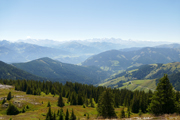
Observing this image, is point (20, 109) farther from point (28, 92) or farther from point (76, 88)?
point (76, 88)

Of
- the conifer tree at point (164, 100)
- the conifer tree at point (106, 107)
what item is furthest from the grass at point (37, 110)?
the conifer tree at point (164, 100)

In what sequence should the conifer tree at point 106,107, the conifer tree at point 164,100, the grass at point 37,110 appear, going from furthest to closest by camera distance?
the grass at point 37,110, the conifer tree at point 106,107, the conifer tree at point 164,100

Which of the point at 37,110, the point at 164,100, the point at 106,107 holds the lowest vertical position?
the point at 37,110

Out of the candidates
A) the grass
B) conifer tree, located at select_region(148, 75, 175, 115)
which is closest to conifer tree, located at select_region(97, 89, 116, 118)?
the grass

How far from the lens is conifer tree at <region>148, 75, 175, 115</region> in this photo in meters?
36.8

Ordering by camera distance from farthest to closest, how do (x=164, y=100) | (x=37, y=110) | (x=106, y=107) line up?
(x=37, y=110)
(x=106, y=107)
(x=164, y=100)

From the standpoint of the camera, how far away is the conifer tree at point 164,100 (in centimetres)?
3681

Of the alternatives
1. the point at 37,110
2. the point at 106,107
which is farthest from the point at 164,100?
the point at 37,110

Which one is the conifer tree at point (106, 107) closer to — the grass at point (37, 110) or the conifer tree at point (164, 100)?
the grass at point (37, 110)

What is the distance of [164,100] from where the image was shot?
3712cm

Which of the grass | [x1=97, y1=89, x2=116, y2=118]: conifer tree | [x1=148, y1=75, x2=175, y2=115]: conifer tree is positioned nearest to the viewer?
[x1=148, y1=75, x2=175, y2=115]: conifer tree

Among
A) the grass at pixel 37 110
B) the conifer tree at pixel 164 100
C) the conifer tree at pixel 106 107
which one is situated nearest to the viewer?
the conifer tree at pixel 164 100

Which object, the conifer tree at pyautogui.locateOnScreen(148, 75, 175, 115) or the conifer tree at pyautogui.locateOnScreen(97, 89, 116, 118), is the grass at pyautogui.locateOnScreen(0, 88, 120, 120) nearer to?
the conifer tree at pyautogui.locateOnScreen(97, 89, 116, 118)

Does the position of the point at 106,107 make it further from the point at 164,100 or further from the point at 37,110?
the point at 37,110
